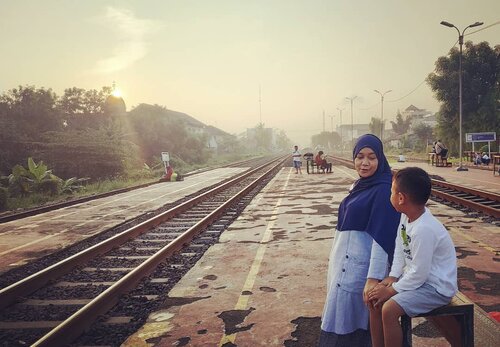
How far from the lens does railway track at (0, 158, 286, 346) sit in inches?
145

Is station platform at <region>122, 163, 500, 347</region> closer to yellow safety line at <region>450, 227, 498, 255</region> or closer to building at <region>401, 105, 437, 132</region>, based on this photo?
yellow safety line at <region>450, 227, 498, 255</region>

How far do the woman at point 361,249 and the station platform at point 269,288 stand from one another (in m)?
0.74

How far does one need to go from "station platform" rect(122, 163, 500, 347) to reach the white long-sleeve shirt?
487 millimetres

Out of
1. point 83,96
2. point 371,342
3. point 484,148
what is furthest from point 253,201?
point 83,96

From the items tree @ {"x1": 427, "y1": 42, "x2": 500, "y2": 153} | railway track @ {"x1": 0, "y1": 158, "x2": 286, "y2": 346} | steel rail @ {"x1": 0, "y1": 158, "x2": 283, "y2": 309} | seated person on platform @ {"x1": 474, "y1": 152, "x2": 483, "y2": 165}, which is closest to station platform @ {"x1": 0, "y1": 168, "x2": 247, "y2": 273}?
steel rail @ {"x1": 0, "y1": 158, "x2": 283, "y2": 309}

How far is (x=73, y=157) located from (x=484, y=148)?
29364 mm

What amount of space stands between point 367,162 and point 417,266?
678mm

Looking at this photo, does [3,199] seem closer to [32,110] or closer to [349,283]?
[349,283]

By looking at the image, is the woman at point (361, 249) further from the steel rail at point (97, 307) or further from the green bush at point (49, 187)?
the green bush at point (49, 187)

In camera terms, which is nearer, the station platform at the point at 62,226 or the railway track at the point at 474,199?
the station platform at the point at 62,226

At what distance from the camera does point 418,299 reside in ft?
6.81

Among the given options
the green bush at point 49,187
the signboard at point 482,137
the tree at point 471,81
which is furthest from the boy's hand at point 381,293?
the tree at point 471,81

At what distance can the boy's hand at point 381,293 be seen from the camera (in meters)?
2.12

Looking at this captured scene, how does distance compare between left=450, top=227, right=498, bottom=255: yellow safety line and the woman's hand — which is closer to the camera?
the woman's hand
